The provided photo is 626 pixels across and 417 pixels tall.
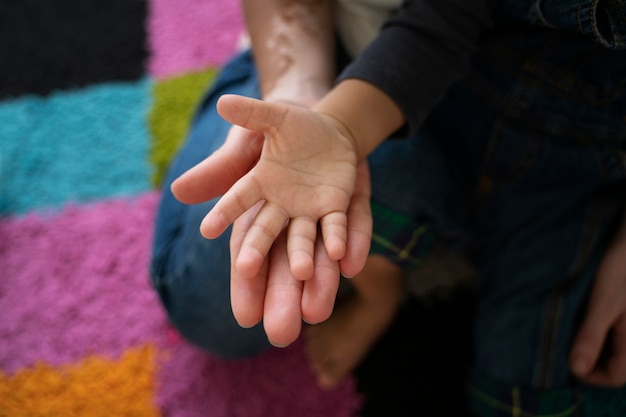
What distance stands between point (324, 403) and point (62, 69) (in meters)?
0.74

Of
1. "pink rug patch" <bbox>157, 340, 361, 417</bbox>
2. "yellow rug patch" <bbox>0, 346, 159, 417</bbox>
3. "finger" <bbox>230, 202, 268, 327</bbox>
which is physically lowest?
"yellow rug patch" <bbox>0, 346, 159, 417</bbox>

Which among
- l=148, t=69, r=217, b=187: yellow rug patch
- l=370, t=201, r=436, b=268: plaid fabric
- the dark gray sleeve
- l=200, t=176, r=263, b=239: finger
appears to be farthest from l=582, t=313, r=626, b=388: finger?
l=148, t=69, r=217, b=187: yellow rug patch

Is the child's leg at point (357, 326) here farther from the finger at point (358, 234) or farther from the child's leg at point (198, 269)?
the finger at point (358, 234)

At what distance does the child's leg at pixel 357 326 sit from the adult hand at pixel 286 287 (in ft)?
0.82

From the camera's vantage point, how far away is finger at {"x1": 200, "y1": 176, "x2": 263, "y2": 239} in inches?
16.3

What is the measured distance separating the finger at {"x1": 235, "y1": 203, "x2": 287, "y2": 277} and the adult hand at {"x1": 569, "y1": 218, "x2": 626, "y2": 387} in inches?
16.3

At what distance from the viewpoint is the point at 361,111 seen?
1.69ft

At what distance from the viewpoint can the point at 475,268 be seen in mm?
772

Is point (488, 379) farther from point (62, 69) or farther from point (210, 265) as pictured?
point (62, 69)

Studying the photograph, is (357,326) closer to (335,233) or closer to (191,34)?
(335,233)

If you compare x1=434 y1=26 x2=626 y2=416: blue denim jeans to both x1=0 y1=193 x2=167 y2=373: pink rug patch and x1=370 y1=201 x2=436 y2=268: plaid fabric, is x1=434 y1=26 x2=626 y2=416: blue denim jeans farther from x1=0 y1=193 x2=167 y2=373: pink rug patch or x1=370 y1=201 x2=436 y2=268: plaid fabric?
x1=0 y1=193 x2=167 y2=373: pink rug patch

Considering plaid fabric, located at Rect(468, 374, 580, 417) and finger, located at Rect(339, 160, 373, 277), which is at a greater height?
finger, located at Rect(339, 160, 373, 277)

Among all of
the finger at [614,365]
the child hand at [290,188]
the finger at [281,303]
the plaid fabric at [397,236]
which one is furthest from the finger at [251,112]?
the finger at [614,365]

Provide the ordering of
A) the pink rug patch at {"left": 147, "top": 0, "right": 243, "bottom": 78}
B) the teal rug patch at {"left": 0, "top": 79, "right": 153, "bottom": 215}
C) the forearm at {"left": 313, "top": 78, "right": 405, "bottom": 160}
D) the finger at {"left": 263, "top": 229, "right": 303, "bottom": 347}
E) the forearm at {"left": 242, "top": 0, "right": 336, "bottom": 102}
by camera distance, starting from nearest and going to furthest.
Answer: the finger at {"left": 263, "top": 229, "right": 303, "bottom": 347} → the forearm at {"left": 313, "top": 78, "right": 405, "bottom": 160} → the forearm at {"left": 242, "top": 0, "right": 336, "bottom": 102} → the teal rug patch at {"left": 0, "top": 79, "right": 153, "bottom": 215} → the pink rug patch at {"left": 147, "top": 0, "right": 243, "bottom": 78}
